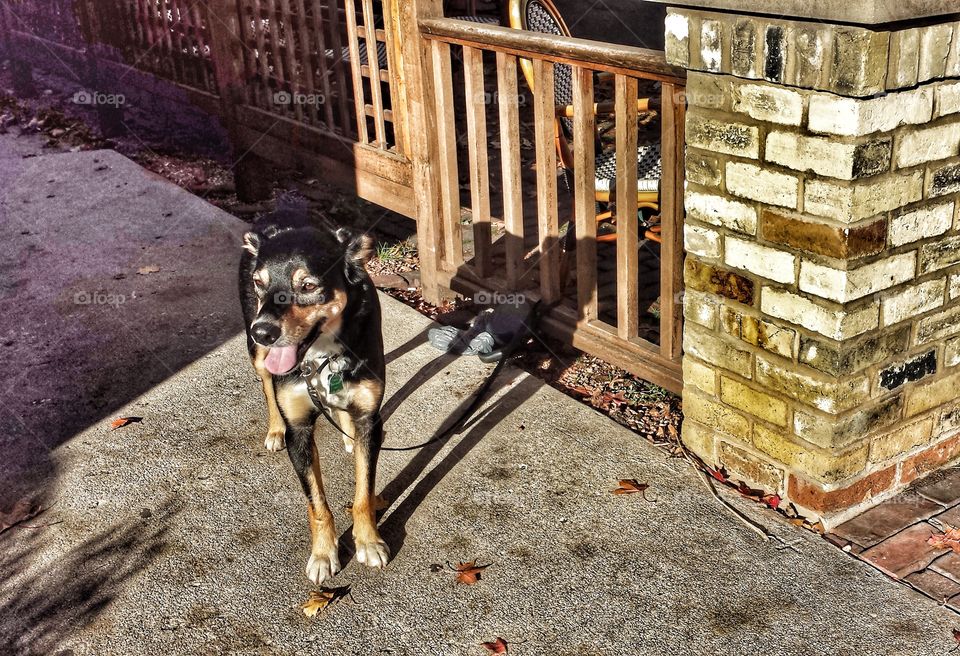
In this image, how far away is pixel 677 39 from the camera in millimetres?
3846

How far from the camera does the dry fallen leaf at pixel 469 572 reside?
3.73m

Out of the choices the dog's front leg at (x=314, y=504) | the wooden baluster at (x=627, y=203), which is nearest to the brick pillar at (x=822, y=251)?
the wooden baluster at (x=627, y=203)

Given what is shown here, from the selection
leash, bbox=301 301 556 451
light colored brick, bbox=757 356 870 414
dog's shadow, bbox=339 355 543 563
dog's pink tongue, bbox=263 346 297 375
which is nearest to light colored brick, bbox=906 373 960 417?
light colored brick, bbox=757 356 870 414

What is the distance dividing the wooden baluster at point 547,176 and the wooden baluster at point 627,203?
546 millimetres

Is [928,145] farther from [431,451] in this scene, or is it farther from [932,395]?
[431,451]

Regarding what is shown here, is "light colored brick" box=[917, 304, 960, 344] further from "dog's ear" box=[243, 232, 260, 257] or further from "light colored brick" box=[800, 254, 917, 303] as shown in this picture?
"dog's ear" box=[243, 232, 260, 257]

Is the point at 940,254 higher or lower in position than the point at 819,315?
higher

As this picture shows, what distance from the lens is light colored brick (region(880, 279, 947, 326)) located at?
12.2ft

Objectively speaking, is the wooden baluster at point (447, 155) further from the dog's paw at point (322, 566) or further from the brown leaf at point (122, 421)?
the dog's paw at point (322, 566)

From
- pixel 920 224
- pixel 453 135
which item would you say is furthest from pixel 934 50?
pixel 453 135

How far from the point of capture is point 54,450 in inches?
188

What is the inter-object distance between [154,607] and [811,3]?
304 centimetres

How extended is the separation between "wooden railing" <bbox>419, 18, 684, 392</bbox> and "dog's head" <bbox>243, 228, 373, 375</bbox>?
1.47 m

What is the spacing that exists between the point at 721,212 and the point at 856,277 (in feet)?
1.94
